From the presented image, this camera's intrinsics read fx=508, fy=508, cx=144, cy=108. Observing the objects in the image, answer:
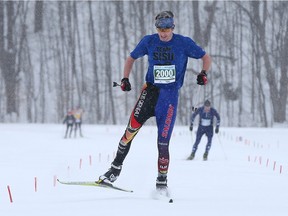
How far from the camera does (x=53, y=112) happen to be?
47.3 metres

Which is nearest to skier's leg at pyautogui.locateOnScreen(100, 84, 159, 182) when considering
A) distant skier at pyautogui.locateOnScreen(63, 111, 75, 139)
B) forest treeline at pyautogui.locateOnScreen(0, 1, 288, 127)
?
distant skier at pyautogui.locateOnScreen(63, 111, 75, 139)

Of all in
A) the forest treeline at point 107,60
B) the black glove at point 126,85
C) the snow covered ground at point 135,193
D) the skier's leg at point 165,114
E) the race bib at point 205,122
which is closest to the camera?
the snow covered ground at point 135,193

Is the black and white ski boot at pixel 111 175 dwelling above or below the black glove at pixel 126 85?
below

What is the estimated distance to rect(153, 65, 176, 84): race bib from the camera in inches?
244

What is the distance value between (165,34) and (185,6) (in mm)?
43195

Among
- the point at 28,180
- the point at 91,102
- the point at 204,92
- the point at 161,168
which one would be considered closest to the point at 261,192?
the point at 161,168

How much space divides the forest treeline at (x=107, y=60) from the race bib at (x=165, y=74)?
36.1 metres

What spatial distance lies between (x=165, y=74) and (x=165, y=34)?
48 centimetres

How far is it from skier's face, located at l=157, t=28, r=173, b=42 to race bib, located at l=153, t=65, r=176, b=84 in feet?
1.10

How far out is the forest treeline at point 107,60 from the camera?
43969 millimetres

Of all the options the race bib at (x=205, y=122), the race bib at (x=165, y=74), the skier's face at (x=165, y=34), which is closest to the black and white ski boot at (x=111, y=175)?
the race bib at (x=165, y=74)

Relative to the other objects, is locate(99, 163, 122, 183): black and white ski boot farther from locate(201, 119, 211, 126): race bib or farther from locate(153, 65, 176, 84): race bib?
locate(201, 119, 211, 126): race bib

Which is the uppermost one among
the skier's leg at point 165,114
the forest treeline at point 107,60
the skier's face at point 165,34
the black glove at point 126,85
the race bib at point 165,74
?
the forest treeline at point 107,60

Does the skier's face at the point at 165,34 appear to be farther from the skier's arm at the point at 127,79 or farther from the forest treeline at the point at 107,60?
the forest treeline at the point at 107,60
